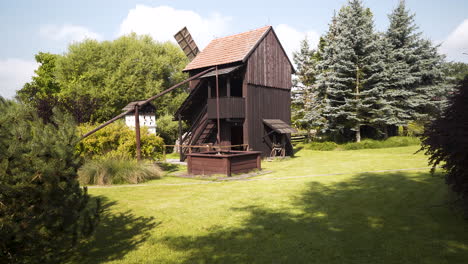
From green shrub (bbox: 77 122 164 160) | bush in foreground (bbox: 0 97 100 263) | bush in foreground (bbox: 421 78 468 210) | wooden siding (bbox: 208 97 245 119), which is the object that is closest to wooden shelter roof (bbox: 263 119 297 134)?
wooden siding (bbox: 208 97 245 119)

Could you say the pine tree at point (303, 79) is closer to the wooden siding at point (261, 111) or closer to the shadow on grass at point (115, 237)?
the wooden siding at point (261, 111)

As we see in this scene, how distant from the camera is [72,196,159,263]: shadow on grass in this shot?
16.9ft

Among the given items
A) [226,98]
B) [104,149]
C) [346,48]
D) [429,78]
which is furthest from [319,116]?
[104,149]

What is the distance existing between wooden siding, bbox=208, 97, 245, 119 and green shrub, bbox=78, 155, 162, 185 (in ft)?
25.6

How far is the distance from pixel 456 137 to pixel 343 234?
2.75m

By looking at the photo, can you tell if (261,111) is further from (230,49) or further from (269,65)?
Answer: (230,49)

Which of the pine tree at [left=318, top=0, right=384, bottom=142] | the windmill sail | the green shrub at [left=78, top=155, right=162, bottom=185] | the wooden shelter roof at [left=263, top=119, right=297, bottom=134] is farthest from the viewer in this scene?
the windmill sail

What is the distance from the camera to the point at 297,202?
8383 millimetres

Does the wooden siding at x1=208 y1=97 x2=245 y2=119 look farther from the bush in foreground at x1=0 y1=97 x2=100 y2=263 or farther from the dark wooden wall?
the bush in foreground at x1=0 y1=97 x2=100 y2=263

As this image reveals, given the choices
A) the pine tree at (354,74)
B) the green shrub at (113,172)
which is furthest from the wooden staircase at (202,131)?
the pine tree at (354,74)

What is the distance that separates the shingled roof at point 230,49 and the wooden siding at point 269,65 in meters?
0.52

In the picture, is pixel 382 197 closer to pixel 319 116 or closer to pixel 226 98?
pixel 226 98

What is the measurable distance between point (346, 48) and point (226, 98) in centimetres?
1540

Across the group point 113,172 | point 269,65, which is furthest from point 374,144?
point 113,172
